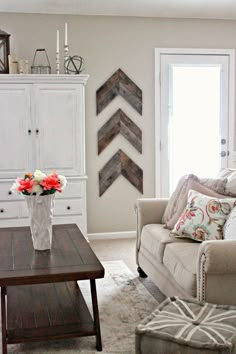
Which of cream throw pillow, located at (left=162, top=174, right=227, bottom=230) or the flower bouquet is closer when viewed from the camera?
the flower bouquet

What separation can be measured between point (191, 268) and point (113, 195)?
9.42 feet

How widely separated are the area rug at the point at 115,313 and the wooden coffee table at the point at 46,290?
0.12 metres

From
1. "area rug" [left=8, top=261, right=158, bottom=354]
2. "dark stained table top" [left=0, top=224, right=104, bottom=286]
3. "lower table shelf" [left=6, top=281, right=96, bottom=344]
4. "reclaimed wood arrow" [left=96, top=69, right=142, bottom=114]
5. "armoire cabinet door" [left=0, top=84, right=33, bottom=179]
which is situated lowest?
"area rug" [left=8, top=261, right=158, bottom=354]

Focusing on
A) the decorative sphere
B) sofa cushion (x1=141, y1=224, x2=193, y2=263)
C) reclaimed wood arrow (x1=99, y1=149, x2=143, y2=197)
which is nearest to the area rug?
sofa cushion (x1=141, y1=224, x2=193, y2=263)

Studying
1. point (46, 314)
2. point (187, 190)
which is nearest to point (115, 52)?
point (187, 190)

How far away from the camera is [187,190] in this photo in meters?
3.77

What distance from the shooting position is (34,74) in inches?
197

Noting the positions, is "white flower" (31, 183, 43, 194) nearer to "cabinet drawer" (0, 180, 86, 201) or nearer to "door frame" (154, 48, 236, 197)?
"cabinet drawer" (0, 180, 86, 201)

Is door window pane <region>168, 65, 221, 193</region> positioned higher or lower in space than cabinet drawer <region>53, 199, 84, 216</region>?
higher

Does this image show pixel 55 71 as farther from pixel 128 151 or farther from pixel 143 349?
pixel 143 349

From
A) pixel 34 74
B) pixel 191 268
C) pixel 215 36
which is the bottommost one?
pixel 191 268

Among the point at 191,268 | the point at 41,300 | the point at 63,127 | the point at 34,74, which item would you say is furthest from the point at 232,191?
the point at 34,74

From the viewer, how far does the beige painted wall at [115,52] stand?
17.7 ft

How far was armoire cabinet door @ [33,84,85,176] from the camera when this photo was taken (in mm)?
5023
